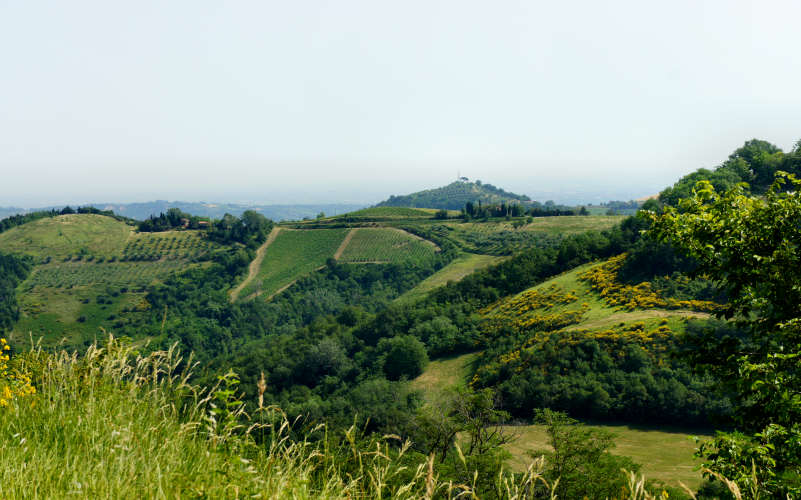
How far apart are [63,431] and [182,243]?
201674 mm

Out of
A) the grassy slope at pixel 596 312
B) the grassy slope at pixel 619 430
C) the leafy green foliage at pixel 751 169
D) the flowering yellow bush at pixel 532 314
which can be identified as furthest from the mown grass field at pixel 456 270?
the leafy green foliage at pixel 751 169

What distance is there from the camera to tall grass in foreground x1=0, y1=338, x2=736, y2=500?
8.42 ft

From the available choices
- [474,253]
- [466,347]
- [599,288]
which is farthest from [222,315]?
[599,288]

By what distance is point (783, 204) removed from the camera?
24.9ft

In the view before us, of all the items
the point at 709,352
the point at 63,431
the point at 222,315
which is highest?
the point at 63,431

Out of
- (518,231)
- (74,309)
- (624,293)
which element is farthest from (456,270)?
(74,309)

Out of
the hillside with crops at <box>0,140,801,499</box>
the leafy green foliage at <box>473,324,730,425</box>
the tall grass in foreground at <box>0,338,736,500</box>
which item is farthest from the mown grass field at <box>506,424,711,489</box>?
the tall grass in foreground at <box>0,338,736,500</box>

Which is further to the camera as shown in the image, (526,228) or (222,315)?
(526,228)

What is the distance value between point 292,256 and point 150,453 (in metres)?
170

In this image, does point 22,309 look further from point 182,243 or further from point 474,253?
point 474,253

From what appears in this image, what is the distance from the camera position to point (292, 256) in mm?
168375

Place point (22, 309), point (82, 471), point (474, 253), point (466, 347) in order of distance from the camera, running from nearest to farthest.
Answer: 1. point (82, 471)
2. point (466, 347)
3. point (22, 309)
4. point (474, 253)

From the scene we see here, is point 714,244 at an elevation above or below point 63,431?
above

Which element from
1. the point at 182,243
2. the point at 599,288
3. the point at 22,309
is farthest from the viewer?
the point at 182,243
